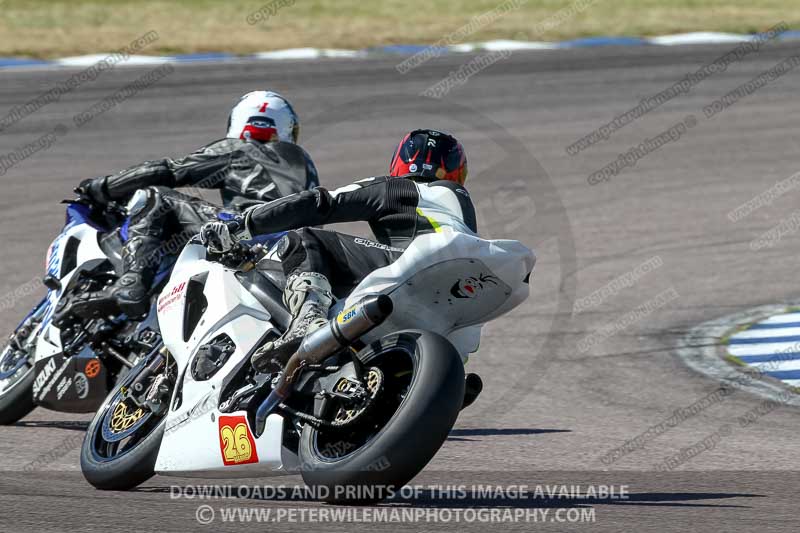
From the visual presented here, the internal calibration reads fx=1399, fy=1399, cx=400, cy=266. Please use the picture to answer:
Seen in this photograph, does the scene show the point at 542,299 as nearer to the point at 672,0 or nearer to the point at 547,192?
the point at 547,192

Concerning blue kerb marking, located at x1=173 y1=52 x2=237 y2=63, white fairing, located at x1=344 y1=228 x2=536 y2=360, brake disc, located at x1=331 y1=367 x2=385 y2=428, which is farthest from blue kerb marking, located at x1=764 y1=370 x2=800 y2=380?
blue kerb marking, located at x1=173 y1=52 x2=237 y2=63

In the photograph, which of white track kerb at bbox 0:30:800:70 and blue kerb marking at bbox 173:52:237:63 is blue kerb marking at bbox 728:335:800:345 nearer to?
white track kerb at bbox 0:30:800:70

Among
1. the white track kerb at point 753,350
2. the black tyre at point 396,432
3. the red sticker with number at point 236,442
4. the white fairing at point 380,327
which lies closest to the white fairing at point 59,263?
the white fairing at point 380,327

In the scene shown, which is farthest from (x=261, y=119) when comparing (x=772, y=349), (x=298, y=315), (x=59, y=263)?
(x=772, y=349)

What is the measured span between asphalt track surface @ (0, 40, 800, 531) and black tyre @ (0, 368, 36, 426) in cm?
9

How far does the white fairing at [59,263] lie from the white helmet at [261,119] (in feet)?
3.24

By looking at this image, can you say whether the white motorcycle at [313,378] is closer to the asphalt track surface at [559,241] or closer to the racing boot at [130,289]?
the asphalt track surface at [559,241]

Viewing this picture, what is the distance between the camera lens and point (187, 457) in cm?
568

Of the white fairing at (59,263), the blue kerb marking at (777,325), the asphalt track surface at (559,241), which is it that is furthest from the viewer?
the blue kerb marking at (777,325)

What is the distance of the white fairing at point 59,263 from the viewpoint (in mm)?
7613

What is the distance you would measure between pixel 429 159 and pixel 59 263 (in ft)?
8.99

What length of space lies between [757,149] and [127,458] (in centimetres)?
1358

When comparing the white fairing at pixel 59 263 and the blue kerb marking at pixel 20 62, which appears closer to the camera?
the white fairing at pixel 59 263

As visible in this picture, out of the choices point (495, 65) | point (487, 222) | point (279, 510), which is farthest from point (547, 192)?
point (279, 510)
